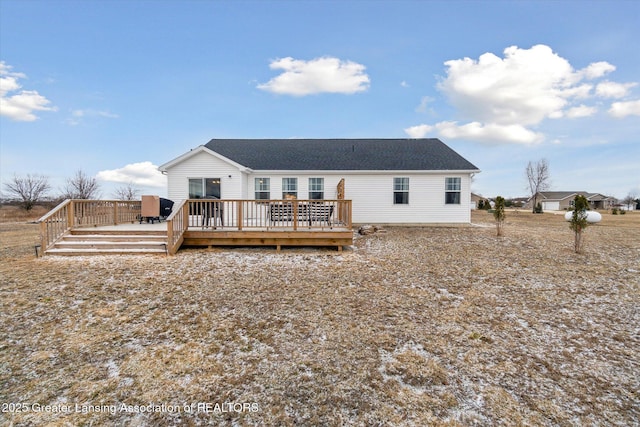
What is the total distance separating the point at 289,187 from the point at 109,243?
7.30 meters

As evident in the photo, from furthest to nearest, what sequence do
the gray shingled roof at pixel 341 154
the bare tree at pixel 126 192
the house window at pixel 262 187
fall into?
the bare tree at pixel 126 192 → the gray shingled roof at pixel 341 154 → the house window at pixel 262 187

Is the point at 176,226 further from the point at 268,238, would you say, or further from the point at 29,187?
the point at 29,187

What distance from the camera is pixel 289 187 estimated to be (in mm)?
13266

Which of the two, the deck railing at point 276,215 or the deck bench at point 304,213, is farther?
the deck bench at point 304,213

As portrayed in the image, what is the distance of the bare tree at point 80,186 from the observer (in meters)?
33.8

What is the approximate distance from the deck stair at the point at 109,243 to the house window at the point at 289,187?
5.91 meters

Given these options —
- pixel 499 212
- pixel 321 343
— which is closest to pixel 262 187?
pixel 499 212

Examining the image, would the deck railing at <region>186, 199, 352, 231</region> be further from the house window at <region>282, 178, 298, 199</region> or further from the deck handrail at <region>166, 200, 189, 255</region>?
the house window at <region>282, 178, 298, 199</region>

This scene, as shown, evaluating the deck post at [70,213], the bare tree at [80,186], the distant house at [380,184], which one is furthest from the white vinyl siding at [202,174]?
the bare tree at [80,186]

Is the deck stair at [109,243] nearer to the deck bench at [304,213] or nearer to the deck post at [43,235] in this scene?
the deck post at [43,235]

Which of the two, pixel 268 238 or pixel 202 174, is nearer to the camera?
pixel 268 238

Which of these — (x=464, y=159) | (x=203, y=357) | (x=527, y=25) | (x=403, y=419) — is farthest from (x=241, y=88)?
(x=403, y=419)

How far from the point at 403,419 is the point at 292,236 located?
6347mm

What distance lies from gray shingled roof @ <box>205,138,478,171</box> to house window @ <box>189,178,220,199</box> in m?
2.04
